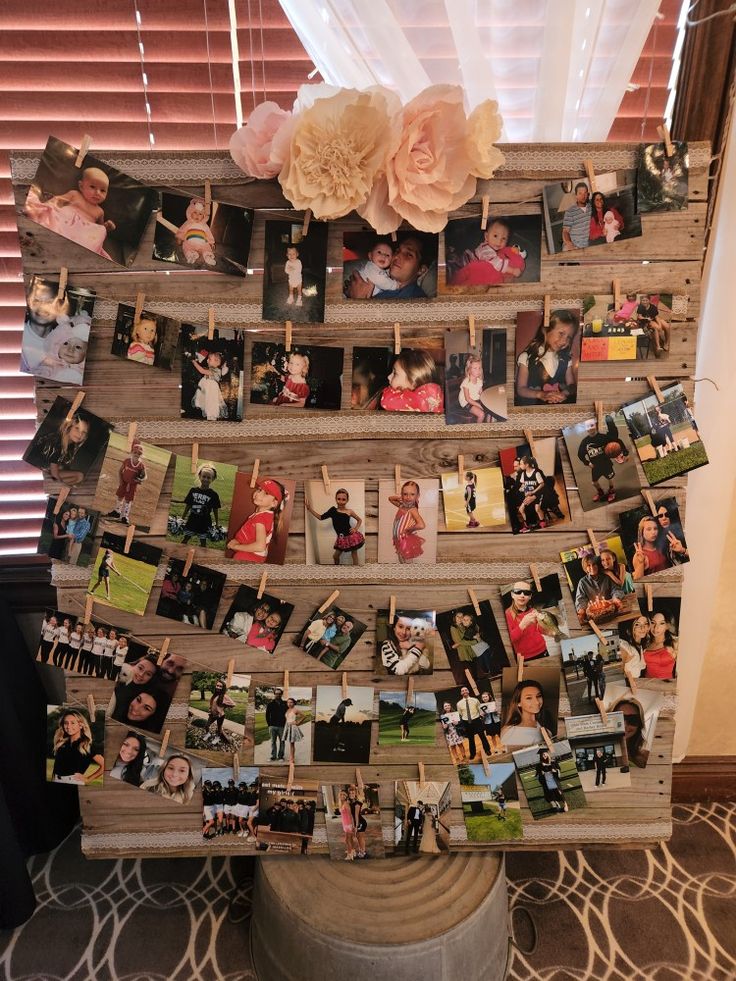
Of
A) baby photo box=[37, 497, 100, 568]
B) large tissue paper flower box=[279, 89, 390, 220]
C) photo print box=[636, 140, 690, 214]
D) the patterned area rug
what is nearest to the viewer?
large tissue paper flower box=[279, 89, 390, 220]

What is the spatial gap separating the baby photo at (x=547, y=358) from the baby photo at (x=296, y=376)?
314 mm

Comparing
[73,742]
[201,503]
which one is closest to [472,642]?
[201,503]

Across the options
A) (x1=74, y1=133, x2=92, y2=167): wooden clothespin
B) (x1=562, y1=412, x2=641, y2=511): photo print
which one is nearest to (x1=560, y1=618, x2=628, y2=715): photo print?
(x1=562, y1=412, x2=641, y2=511): photo print

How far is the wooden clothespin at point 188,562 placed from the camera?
4.42ft

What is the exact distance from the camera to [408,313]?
1.29 metres

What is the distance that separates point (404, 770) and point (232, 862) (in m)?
0.59

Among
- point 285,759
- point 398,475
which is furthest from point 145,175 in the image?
point 285,759

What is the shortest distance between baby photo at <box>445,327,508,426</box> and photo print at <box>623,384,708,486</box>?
230mm

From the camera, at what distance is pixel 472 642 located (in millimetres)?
1382

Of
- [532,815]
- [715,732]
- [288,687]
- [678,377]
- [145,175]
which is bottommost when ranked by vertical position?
[715,732]

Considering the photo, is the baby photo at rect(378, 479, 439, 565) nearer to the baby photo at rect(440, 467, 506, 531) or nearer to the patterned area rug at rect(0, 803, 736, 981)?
the baby photo at rect(440, 467, 506, 531)

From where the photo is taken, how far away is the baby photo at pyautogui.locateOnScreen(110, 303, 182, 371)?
128 cm

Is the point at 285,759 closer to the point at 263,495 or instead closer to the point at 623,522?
the point at 263,495

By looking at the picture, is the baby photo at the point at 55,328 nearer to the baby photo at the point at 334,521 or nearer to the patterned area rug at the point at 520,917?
the baby photo at the point at 334,521
